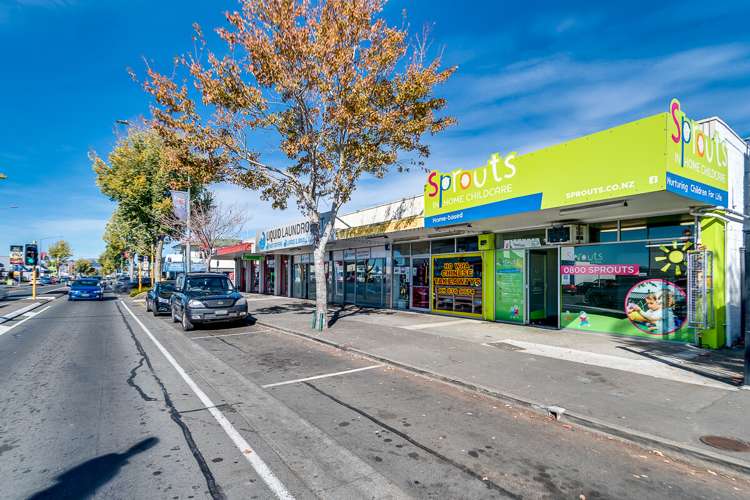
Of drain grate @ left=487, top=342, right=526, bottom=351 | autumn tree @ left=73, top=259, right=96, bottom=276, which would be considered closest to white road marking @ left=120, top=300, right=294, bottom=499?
drain grate @ left=487, top=342, right=526, bottom=351

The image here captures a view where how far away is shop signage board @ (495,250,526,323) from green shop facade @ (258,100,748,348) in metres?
0.04

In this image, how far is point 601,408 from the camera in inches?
215

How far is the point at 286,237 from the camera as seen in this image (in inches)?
917

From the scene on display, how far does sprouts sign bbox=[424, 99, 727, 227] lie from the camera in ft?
25.0

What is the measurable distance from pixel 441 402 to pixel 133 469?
389 centimetres

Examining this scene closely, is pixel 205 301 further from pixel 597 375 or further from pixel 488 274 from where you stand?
pixel 597 375

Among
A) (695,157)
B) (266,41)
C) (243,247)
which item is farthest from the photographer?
(243,247)

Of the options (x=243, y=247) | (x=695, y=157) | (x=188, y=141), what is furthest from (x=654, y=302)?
(x=243, y=247)

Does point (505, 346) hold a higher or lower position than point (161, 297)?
lower

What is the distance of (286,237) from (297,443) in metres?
19.5

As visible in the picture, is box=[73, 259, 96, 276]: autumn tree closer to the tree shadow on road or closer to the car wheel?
the car wheel

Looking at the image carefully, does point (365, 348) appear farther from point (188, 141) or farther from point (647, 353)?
point (188, 141)

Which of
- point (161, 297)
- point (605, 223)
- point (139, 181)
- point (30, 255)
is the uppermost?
point (139, 181)

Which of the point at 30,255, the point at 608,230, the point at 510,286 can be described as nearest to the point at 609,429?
the point at 608,230
